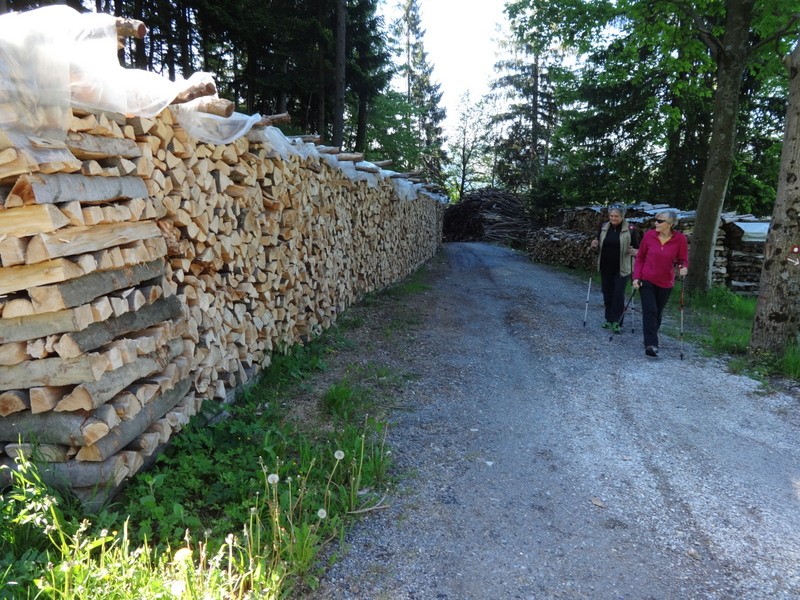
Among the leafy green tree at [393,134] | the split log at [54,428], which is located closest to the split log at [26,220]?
the split log at [54,428]

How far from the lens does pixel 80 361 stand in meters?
2.77

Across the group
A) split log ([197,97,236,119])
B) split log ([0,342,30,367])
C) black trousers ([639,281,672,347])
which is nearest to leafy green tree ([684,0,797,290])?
black trousers ([639,281,672,347])

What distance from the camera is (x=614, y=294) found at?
7789 mm

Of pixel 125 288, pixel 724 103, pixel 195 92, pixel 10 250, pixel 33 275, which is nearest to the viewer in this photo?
pixel 10 250

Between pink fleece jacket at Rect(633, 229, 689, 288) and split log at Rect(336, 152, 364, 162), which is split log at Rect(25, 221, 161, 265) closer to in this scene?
split log at Rect(336, 152, 364, 162)

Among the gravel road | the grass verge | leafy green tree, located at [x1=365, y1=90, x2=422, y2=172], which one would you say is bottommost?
the gravel road

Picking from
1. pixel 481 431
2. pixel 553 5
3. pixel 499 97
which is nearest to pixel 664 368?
pixel 481 431

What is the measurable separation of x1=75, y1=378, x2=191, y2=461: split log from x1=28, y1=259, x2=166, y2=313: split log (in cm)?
75

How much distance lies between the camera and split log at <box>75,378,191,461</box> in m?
2.79

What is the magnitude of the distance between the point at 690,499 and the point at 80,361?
3.74 m

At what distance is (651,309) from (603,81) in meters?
8.69

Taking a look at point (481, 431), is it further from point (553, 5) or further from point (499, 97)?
point (499, 97)

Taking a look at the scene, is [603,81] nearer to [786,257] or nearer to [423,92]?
[786,257]

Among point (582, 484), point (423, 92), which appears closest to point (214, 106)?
point (582, 484)
